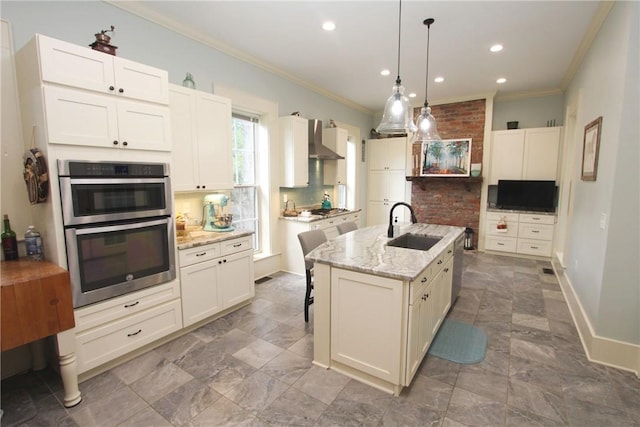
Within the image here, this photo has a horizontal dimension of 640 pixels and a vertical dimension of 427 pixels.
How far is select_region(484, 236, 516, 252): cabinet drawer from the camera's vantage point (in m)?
5.41

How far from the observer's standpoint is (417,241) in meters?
3.18

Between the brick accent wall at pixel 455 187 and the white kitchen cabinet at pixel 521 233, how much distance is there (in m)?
0.34

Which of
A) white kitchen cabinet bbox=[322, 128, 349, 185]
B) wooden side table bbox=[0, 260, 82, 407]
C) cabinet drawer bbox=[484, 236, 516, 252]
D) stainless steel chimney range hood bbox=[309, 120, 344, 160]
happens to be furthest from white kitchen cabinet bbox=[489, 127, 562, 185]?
wooden side table bbox=[0, 260, 82, 407]

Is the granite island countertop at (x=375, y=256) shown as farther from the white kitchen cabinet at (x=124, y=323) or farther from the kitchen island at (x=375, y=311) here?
the white kitchen cabinet at (x=124, y=323)

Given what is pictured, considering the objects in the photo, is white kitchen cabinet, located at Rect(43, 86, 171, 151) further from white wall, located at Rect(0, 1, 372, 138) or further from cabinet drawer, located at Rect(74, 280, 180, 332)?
cabinet drawer, located at Rect(74, 280, 180, 332)

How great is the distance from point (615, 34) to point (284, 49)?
10.3 ft

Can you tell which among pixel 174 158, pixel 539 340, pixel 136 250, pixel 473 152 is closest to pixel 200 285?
pixel 136 250

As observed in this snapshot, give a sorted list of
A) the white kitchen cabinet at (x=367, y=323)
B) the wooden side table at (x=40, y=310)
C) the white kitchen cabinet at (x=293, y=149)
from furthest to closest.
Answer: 1. the white kitchen cabinet at (x=293, y=149)
2. the white kitchen cabinet at (x=367, y=323)
3. the wooden side table at (x=40, y=310)

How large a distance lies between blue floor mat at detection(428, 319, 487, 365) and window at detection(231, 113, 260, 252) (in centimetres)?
264

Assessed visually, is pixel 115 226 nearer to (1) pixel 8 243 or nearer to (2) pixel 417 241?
(1) pixel 8 243

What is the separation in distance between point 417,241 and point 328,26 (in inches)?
94.6

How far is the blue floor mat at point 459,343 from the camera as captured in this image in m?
2.41

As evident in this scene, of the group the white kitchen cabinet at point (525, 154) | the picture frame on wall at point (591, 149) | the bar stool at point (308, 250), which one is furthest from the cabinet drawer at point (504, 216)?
the bar stool at point (308, 250)

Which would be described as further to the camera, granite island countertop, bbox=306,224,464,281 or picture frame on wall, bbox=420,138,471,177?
picture frame on wall, bbox=420,138,471,177
